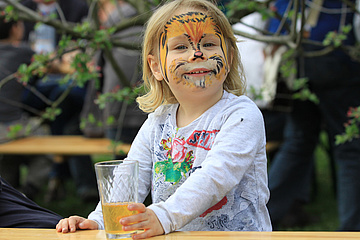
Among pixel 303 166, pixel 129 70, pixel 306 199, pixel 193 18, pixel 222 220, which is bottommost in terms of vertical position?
pixel 306 199

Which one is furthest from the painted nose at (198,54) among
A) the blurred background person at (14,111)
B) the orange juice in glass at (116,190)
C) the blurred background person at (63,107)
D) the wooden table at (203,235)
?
the blurred background person at (63,107)

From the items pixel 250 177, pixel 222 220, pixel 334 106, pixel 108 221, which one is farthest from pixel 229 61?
pixel 334 106

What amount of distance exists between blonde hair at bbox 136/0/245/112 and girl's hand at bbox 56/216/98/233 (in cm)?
63

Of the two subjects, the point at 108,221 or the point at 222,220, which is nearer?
the point at 108,221

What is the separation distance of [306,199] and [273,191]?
0.32 metres

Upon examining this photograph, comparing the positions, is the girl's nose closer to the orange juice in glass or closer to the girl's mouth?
the girl's mouth

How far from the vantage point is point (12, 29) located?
4875mm

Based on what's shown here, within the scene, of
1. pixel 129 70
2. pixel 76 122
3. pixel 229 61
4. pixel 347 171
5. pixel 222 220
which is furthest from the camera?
pixel 76 122

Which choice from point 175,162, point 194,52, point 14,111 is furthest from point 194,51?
point 14,111

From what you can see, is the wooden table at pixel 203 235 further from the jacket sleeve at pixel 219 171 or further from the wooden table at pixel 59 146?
the wooden table at pixel 59 146

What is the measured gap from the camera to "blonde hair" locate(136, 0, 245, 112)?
1.76 m

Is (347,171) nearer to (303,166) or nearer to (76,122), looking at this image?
(303,166)

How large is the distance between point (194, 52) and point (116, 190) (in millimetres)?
574

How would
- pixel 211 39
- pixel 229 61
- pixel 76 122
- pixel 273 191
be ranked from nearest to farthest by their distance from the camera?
pixel 211 39, pixel 229 61, pixel 273 191, pixel 76 122
